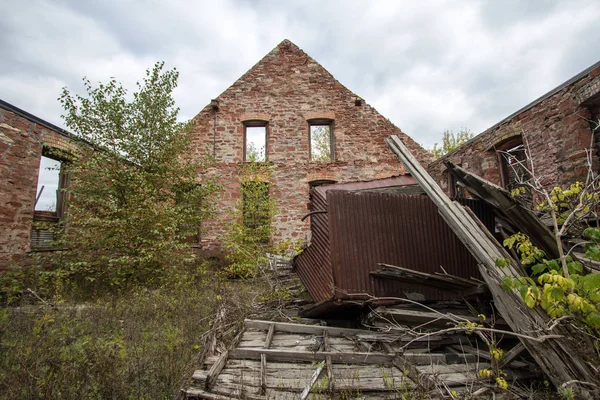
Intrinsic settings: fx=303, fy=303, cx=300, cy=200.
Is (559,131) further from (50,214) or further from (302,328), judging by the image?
(50,214)

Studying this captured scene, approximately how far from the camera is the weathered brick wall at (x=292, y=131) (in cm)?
1108

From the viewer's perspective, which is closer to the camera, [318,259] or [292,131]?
[318,259]

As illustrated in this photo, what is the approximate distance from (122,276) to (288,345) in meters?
4.97

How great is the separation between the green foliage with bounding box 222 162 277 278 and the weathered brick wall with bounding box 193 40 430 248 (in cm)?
150

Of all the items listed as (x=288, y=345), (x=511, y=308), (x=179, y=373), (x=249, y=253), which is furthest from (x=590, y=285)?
(x=249, y=253)

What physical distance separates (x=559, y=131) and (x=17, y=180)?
1161 centimetres

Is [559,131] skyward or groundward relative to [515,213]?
skyward

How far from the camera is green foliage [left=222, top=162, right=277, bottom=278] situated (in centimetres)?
826

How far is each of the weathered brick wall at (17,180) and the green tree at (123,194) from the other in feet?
2.85

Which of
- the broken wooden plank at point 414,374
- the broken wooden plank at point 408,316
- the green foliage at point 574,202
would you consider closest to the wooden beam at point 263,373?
the broken wooden plank at point 414,374

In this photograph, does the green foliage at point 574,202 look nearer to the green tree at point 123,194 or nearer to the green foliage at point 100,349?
the green foliage at point 100,349

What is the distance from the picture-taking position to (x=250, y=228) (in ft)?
28.9

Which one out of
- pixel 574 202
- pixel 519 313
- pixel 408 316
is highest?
pixel 574 202

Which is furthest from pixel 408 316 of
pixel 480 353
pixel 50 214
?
pixel 50 214
